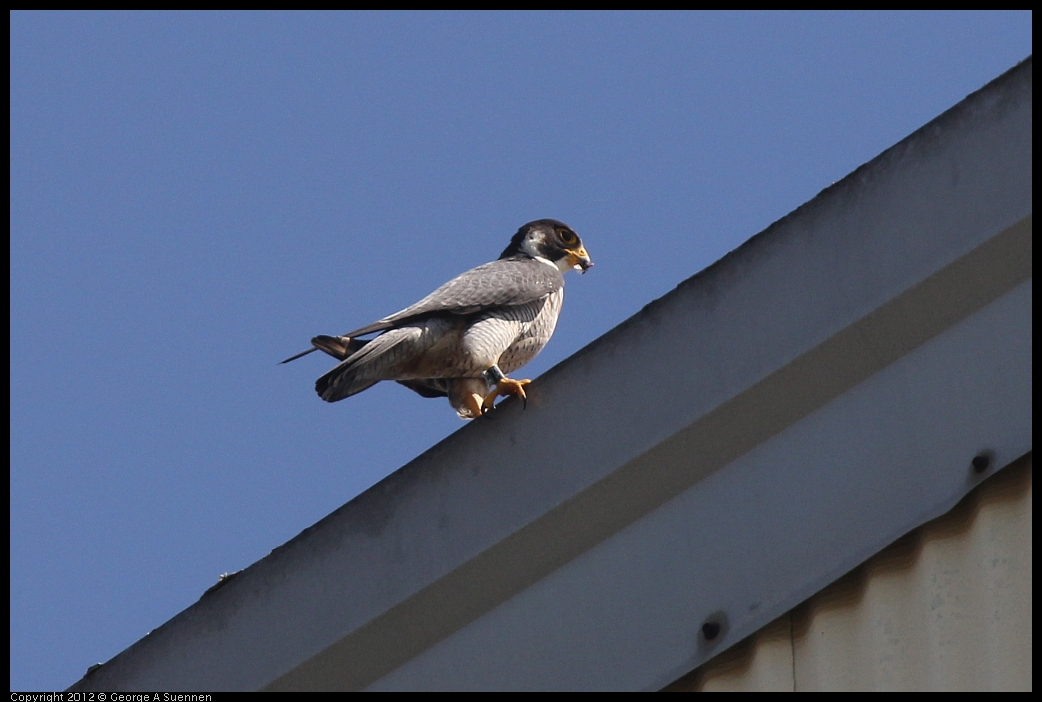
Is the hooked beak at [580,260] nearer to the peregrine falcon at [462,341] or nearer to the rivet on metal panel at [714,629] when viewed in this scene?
the peregrine falcon at [462,341]

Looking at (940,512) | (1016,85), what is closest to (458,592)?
(940,512)

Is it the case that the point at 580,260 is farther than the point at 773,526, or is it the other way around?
the point at 580,260

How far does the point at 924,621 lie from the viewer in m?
2.63

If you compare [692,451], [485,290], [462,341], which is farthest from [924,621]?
[485,290]

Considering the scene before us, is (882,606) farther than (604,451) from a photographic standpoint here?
No

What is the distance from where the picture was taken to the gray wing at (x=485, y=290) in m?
4.68

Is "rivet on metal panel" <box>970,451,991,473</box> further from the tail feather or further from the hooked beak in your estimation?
the hooked beak

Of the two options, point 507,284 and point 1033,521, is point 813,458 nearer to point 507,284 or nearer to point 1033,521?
point 1033,521

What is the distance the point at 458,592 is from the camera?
307 cm

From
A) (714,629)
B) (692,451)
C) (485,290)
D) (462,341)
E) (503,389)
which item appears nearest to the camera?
(714,629)

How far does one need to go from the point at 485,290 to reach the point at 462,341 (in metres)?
0.22

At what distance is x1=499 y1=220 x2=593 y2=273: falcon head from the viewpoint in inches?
230

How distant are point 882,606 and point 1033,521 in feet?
0.98

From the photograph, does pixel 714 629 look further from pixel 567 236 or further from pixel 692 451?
pixel 567 236
